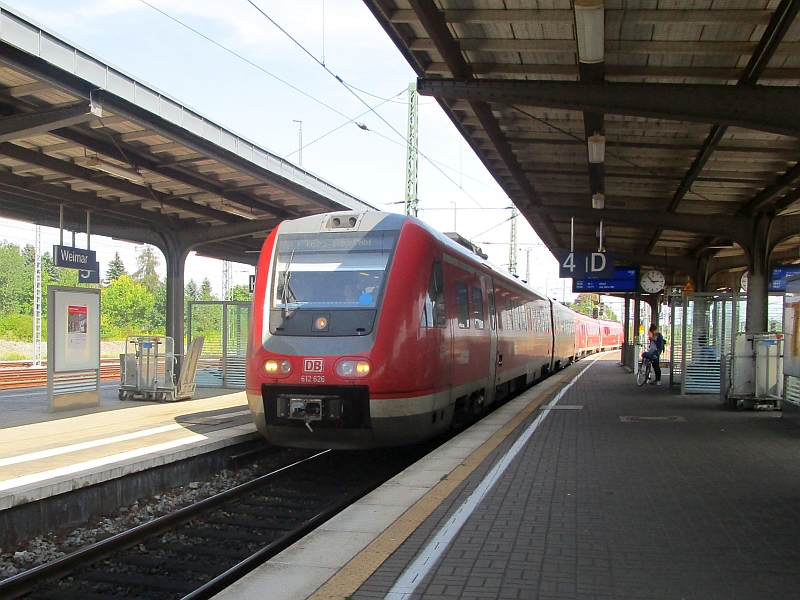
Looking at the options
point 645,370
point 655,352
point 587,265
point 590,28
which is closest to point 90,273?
point 587,265

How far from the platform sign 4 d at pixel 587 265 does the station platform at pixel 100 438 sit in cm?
905

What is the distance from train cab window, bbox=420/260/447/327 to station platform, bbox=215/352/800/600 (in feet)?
4.97

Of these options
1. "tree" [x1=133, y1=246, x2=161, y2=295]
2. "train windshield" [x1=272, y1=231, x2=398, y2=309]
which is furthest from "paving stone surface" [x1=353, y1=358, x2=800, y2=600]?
"tree" [x1=133, y1=246, x2=161, y2=295]

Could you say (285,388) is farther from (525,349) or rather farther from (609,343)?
(609,343)

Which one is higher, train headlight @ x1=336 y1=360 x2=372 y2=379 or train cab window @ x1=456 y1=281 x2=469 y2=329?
train cab window @ x1=456 y1=281 x2=469 y2=329

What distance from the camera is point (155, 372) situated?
14.5 metres

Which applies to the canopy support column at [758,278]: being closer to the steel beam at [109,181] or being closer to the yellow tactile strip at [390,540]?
the yellow tactile strip at [390,540]

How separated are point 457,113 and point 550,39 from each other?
114 inches

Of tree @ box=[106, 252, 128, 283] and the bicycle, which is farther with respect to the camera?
tree @ box=[106, 252, 128, 283]

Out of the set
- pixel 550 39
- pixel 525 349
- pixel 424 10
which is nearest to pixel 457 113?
pixel 550 39

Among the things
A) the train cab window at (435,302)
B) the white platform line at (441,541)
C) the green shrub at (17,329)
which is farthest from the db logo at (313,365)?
the green shrub at (17,329)

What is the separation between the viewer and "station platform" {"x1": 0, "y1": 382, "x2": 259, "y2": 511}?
288 inches

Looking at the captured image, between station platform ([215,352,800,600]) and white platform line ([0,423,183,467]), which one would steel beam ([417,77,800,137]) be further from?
white platform line ([0,423,183,467])

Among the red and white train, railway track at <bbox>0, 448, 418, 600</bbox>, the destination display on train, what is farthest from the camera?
the destination display on train
